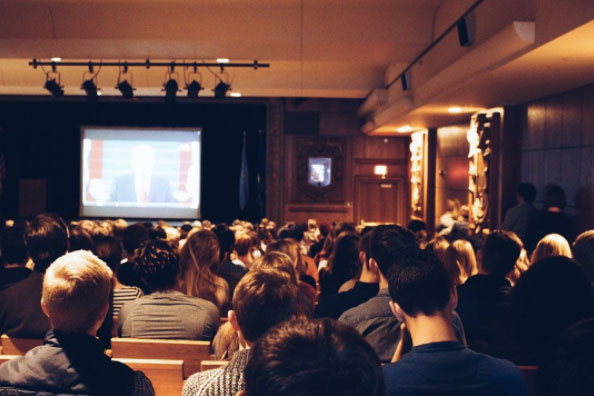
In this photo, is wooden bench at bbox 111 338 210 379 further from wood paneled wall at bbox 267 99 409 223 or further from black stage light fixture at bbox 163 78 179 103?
wood paneled wall at bbox 267 99 409 223

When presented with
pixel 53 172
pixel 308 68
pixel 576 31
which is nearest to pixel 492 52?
pixel 576 31

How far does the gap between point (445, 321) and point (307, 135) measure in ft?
47.5

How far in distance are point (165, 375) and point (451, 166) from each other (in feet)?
33.6

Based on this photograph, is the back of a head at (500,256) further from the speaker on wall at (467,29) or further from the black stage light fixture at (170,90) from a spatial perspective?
the black stage light fixture at (170,90)

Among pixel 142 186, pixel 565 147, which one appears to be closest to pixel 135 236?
pixel 565 147

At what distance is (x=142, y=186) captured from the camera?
55.2 feet

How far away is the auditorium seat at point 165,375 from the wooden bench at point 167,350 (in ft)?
0.99

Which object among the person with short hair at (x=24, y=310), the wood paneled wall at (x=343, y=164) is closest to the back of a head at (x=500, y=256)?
the person with short hair at (x=24, y=310)

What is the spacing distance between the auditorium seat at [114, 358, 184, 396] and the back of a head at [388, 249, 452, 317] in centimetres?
96

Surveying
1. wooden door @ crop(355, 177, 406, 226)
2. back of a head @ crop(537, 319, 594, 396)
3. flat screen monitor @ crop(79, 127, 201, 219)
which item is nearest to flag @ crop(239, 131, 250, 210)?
flat screen monitor @ crop(79, 127, 201, 219)

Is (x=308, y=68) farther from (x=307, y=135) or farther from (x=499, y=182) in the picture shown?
(x=499, y=182)

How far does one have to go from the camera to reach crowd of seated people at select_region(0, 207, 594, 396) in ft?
3.18

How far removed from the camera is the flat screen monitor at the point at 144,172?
16.8m

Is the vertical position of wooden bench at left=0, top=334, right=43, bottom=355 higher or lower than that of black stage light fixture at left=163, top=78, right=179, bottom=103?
lower
